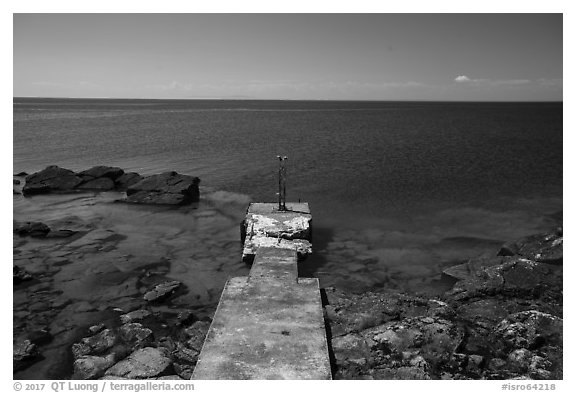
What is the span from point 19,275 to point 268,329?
353 inches

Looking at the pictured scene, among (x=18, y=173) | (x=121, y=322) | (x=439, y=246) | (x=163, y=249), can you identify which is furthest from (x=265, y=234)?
(x=18, y=173)

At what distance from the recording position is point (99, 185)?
81.5ft

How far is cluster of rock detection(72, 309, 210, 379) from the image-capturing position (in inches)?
313

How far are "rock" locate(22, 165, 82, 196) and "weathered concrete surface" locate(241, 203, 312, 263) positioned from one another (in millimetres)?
14738

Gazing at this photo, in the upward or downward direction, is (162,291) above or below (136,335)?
above

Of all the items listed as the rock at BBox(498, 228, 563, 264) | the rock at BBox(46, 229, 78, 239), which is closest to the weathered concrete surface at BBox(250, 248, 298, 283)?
the rock at BBox(498, 228, 563, 264)

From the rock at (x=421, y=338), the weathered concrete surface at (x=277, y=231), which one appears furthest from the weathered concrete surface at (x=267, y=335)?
the weathered concrete surface at (x=277, y=231)

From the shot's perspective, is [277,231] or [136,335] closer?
[136,335]

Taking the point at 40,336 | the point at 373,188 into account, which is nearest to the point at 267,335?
the point at 40,336

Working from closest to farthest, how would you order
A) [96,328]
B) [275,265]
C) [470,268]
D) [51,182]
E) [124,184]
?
[96,328] → [275,265] → [470,268] → [51,182] → [124,184]

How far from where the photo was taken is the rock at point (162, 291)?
11484 millimetres

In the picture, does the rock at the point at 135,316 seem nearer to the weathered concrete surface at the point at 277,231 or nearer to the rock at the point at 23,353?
the rock at the point at 23,353

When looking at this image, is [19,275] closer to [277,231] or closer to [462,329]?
[277,231]
